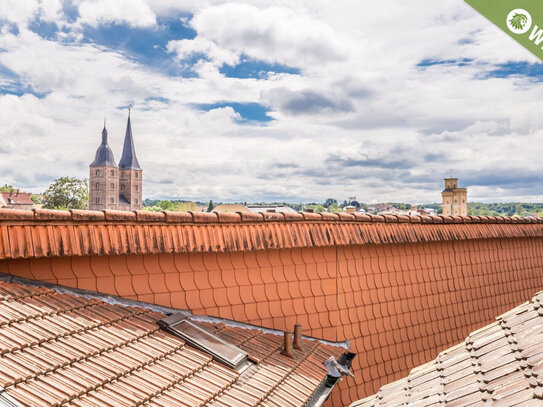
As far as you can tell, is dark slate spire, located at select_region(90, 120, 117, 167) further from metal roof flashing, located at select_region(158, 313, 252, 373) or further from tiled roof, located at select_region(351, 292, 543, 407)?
tiled roof, located at select_region(351, 292, 543, 407)

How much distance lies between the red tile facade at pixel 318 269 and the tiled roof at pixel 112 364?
0.45 metres

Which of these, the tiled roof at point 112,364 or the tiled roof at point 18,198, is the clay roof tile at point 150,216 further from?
the tiled roof at point 18,198

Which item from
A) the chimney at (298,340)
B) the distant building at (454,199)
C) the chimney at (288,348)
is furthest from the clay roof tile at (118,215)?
the distant building at (454,199)

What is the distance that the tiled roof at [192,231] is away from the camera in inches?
163

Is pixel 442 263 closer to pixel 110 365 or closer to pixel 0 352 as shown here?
pixel 110 365

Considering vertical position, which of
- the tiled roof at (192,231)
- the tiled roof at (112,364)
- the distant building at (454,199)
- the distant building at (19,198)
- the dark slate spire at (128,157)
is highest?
the dark slate spire at (128,157)

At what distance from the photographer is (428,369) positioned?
3766 mm

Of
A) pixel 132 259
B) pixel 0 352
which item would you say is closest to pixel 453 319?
pixel 132 259

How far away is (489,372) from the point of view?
3035 millimetres

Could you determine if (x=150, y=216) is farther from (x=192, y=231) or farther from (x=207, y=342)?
(x=207, y=342)

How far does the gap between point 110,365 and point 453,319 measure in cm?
590

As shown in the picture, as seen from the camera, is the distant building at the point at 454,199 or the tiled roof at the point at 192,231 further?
the distant building at the point at 454,199

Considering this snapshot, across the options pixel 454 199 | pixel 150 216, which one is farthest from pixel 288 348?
pixel 454 199

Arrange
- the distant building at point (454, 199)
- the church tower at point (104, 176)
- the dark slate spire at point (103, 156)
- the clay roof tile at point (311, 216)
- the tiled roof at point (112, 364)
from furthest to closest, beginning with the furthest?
the dark slate spire at point (103, 156) → the church tower at point (104, 176) → the distant building at point (454, 199) → the clay roof tile at point (311, 216) → the tiled roof at point (112, 364)
